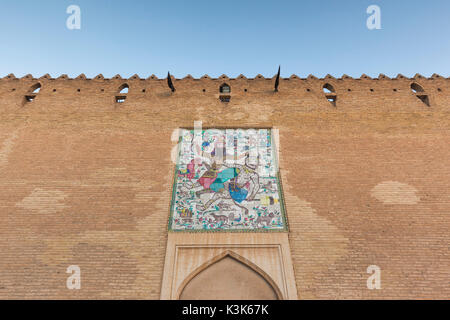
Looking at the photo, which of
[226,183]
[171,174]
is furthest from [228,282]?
[171,174]

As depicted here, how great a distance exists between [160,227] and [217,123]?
9.49 feet

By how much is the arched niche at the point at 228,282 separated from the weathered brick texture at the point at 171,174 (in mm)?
479

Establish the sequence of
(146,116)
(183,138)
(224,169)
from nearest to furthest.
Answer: (224,169) → (183,138) → (146,116)

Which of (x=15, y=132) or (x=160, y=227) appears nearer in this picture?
(x=160, y=227)

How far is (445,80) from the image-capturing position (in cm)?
720

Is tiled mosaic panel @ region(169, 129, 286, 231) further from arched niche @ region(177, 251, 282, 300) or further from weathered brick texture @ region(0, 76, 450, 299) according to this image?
arched niche @ region(177, 251, 282, 300)

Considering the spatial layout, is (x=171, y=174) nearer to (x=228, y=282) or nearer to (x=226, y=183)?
(x=226, y=183)

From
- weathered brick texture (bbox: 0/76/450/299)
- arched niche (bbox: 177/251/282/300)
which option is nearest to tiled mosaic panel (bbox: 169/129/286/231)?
weathered brick texture (bbox: 0/76/450/299)

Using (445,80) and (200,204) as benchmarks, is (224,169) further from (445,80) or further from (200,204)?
(445,80)

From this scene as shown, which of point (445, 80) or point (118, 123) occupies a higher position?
point (445, 80)

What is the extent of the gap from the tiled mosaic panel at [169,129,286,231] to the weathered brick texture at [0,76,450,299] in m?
0.26

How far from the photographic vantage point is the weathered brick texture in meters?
3.98

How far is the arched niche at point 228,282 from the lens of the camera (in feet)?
12.6
